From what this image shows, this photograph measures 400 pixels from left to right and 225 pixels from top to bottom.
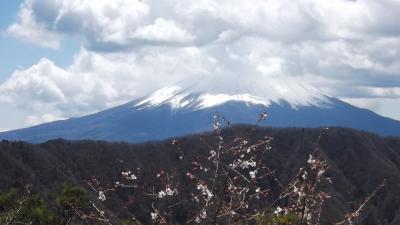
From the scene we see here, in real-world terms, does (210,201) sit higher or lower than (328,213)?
higher

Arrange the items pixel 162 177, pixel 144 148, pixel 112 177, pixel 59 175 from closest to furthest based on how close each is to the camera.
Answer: pixel 162 177
pixel 59 175
pixel 112 177
pixel 144 148

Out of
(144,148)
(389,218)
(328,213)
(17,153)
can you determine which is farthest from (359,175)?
(17,153)

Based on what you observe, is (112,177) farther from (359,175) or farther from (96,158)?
(359,175)

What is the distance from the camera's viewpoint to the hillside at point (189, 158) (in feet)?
426

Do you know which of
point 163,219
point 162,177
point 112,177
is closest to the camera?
point 163,219

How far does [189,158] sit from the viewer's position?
11781 cm

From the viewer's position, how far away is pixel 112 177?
152 meters

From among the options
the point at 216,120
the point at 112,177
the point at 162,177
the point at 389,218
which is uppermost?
the point at 216,120

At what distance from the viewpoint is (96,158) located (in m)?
167

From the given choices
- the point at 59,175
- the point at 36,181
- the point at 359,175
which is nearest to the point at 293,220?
the point at 36,181

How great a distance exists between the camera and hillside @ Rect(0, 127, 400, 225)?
12975cm

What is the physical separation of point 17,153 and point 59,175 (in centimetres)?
1402

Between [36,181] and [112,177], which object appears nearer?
[36,181]

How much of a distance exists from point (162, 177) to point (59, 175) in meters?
132
